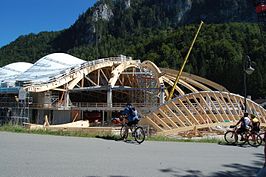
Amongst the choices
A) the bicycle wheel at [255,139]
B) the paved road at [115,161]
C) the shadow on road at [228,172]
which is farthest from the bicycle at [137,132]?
the bicycle wheel at [255,139]

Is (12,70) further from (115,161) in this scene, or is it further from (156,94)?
(115,161)

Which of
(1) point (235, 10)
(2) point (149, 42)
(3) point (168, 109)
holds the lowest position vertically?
(3) point (168, 109)

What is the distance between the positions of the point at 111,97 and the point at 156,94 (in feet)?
25.3

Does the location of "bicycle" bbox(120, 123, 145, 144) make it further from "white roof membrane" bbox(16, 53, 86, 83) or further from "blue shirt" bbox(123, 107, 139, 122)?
"white roof membrane" bbox(16, 53, 86, 83)

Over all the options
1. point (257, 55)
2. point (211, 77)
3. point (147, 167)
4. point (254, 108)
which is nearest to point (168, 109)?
point (254, 108)

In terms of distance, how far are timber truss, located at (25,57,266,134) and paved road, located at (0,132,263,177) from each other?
653 inches

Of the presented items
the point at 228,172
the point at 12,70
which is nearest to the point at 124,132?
the point at 228,172

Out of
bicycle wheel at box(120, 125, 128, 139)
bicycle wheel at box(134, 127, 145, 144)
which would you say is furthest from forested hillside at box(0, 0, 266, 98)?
bicycle wheel at box(134, 127, 145, 144)

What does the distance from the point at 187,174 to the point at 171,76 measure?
165 feet

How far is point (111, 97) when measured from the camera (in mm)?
57469

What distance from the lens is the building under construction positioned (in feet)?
95.9

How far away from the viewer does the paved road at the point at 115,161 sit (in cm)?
730

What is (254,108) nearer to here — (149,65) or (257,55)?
(149,65)

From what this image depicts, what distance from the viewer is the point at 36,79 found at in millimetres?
52438
